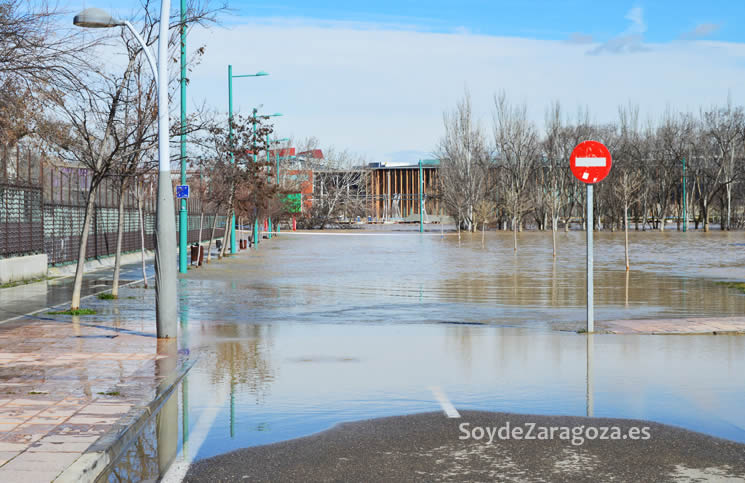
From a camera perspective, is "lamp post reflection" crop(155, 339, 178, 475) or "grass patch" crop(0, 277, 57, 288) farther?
"grass patch" crop(0, 277, 57, 288)

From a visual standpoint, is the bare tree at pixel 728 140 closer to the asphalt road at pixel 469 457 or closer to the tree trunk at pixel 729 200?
the tree trunk at pixel 729 200

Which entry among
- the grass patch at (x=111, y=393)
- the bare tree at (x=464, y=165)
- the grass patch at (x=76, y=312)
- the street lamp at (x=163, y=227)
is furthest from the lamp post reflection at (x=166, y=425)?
the bare tree at (x=464, y=165)

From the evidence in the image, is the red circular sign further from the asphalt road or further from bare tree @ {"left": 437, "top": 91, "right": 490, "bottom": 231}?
bare tree @ {"left": 437, "top": 91, "right": 490, "bottom": 231}

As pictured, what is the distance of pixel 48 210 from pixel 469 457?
26.2 meters

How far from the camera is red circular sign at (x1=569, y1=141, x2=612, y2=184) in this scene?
15.1 metres

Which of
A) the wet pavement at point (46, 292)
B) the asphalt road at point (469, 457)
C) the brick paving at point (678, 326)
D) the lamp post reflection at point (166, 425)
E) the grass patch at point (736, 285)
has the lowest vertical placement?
the grass patch at point (736, 285)

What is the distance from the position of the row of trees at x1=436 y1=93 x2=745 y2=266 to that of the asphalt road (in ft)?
295

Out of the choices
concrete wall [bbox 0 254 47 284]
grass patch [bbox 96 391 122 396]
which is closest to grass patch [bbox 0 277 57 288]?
concrete wall [bbox 0 254 47 284]

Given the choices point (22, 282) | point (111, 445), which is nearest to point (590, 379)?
point (111, 445)

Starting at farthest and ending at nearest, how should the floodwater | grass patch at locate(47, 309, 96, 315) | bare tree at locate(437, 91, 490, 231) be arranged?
bare tree at locate(437, 91, 490, 231) < grass patch at locate(47, 309, 96, 315) < the floodwater

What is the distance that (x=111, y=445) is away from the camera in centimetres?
718

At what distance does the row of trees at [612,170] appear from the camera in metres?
99.8

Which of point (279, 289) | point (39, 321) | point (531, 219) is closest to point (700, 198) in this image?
point (531, 219)

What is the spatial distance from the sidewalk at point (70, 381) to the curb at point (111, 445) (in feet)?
0.05
